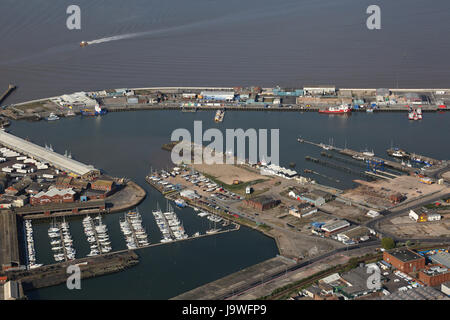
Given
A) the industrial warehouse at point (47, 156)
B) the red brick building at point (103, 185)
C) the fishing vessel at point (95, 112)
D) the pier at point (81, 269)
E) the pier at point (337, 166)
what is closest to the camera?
the pier at point (81, 269)

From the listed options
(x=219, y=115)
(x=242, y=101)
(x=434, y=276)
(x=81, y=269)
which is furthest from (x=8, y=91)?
(x=434, y=276)

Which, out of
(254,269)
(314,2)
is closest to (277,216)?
(254,269)

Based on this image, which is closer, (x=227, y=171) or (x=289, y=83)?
(x=227, y=171)

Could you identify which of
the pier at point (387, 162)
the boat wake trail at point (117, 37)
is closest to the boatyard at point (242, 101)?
the pier at point (387, 162)

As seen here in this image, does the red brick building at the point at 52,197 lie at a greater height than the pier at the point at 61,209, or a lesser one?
greater

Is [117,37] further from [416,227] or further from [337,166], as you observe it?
[416,227]

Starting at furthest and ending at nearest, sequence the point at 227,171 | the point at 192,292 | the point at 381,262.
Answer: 1. the point at 227,171
2. the point at 381,262
3. the point at 192,292

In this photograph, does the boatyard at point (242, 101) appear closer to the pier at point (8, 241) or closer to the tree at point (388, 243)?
the pier at point (8, 241)

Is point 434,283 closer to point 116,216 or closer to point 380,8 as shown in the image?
point 116,216
